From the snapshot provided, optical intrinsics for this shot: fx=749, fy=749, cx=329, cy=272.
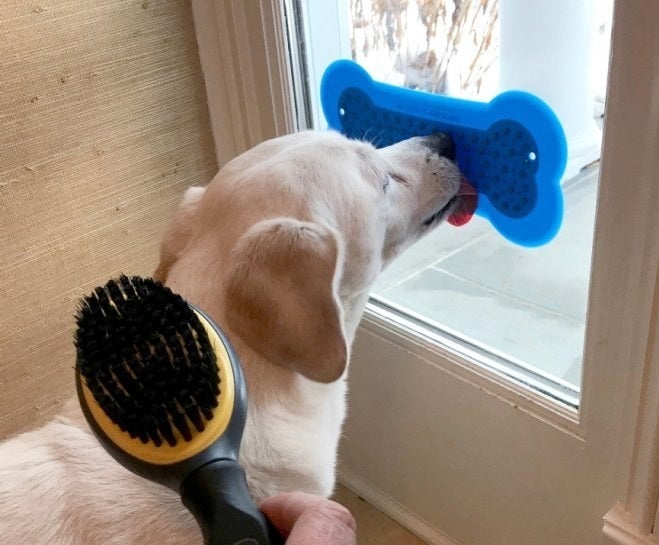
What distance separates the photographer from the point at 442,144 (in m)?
1.09

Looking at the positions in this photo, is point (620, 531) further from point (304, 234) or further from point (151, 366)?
point (151, 366)

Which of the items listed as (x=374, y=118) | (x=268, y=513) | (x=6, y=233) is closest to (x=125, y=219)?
(x=6, y=233)

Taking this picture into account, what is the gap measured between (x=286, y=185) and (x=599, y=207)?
38 cm

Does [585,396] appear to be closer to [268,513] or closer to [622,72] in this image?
[622,72]

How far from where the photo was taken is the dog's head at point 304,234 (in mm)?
835

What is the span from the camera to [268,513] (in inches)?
25.5

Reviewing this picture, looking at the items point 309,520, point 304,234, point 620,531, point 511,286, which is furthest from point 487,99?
point 309,520

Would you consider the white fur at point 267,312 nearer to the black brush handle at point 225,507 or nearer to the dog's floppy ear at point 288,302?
the dog's floppy ear at point 288,302

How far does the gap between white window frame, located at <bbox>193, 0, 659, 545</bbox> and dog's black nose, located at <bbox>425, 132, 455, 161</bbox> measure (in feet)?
0.84

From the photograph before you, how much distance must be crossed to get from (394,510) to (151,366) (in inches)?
39.5

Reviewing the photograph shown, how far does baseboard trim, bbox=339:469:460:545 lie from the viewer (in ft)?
4.77

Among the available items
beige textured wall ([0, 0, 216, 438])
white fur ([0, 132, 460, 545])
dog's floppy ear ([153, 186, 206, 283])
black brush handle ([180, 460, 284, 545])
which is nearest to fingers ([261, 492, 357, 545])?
black brush handle ([180, 460, 284, 545])

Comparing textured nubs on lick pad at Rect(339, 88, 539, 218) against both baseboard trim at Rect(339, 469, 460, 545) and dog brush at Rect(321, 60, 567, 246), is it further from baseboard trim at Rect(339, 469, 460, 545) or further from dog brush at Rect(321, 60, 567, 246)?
baseboard trim at Rect(339, 469, 460, 545)

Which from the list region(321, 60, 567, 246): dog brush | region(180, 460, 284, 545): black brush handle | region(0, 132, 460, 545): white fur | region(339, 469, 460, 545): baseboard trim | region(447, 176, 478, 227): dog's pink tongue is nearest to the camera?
region(180, 460, 284, 545): black brush handle
